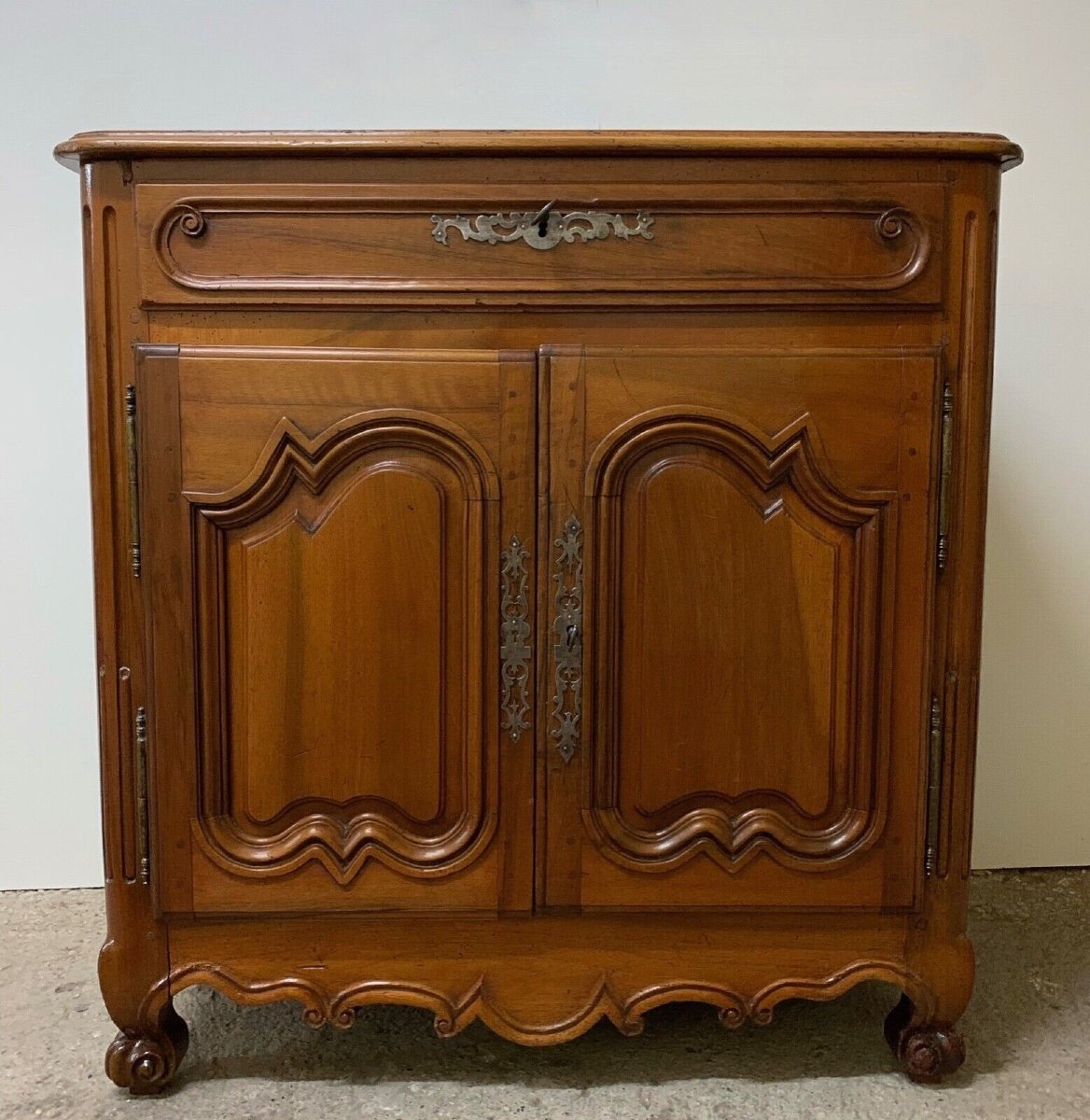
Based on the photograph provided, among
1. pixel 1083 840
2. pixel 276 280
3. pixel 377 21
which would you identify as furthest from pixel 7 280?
pixel 1083 840

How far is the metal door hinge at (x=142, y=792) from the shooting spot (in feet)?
4.39

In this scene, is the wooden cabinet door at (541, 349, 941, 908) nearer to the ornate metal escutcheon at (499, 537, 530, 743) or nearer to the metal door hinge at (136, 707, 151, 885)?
the ornate metal escutcheon at (499, 537, 530, 743)

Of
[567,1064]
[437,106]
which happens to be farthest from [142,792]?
[437,106]

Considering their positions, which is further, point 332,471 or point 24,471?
point 24,471

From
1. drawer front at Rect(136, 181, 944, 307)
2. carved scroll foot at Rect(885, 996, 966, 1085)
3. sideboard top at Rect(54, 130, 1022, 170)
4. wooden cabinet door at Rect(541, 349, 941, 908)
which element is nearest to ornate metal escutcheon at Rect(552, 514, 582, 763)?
wooden cabinet door at Rect(541, 349, 941, 908)

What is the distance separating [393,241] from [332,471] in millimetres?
276

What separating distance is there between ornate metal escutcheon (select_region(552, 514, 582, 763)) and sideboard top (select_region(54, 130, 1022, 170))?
43 cm

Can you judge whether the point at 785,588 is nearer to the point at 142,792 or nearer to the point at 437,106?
the point at 142,792

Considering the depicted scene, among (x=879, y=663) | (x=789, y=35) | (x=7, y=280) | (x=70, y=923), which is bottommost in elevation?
(x=70, y=923)

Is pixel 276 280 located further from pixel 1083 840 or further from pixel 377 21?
pixel 1083 840

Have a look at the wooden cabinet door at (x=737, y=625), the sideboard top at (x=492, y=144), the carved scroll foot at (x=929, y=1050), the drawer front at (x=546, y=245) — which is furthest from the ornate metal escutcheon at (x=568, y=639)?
the carved scroll foot at (x=929, y=1050)

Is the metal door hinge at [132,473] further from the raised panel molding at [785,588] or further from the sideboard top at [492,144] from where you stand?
the raised panel molding at [785,588]

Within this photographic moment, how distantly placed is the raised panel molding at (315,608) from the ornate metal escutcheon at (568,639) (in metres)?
0.09

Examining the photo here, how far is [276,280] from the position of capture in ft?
4.24
